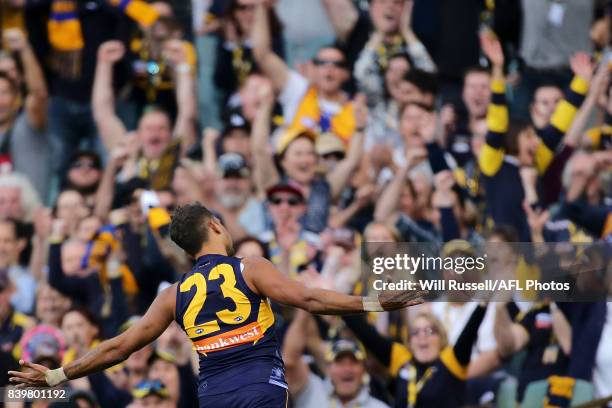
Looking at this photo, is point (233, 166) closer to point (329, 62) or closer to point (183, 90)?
point (183, 90)

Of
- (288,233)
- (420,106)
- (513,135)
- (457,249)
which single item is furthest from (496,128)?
(457,249)

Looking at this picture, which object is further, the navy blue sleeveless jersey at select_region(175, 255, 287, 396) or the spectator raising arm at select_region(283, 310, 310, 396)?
the spectator raising arm at select_region(283, 310, 310, 396)

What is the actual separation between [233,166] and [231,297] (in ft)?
15.8

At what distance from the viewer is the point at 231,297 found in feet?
23.7

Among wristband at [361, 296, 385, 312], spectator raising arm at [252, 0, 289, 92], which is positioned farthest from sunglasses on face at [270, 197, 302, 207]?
wristband at [361, 296, 385, 312]

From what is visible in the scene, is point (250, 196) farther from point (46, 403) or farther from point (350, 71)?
point (46, 403)

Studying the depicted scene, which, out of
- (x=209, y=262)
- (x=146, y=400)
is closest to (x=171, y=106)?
(x=146, y=400)

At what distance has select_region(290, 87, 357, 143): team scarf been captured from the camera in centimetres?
1253

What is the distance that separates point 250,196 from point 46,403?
2735 mm

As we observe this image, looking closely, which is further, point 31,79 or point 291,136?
point 31,79

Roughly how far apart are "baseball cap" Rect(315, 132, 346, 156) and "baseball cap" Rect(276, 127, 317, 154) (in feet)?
0.24

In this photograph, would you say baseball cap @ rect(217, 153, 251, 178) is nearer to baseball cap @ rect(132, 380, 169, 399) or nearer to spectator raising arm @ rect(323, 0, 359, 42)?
spectator raising arm @ rect(323, 0, 359, 42)

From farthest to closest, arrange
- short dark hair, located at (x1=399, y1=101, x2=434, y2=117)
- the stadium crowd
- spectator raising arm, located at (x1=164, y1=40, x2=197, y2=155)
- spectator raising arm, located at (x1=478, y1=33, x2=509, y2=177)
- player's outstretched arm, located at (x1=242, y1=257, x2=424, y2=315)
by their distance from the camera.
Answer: spectator raising arm, located at (x1=164, y1=40, x2=197, y2=155)
short dark hair, located at (x1=399, y1=101, x2=434, y2=117)
spectator raising arm, located at (x1=478, y1=33, x2=509, y2=177)
the stadium crowd
player's outstretched arm, located at (x1=242, y1=257, x2=424, y2=315)

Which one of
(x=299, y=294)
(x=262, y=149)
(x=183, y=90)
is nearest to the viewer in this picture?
(x=299, y=294)
